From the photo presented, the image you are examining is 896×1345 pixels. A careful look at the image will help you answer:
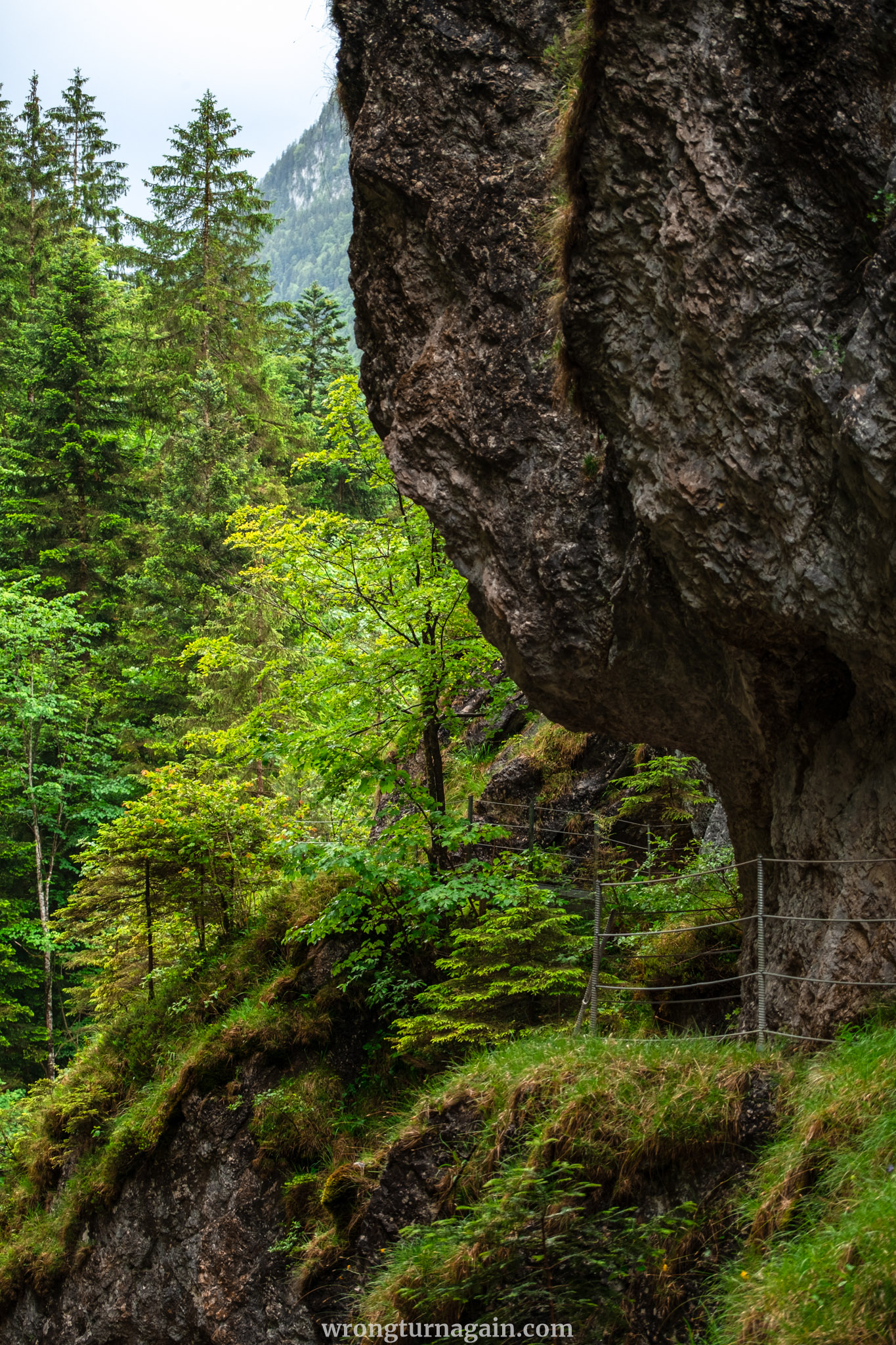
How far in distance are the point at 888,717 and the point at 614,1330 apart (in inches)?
142

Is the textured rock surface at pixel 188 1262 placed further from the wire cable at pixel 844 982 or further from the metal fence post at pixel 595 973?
the wire cable at pixel 844 982

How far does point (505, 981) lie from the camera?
24.7ft

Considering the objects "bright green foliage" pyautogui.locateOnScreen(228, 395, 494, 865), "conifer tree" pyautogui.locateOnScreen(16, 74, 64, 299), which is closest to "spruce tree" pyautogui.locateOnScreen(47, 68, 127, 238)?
"conifer tree" pyautogui.locateOnScreen(16, 74, 64, 299)

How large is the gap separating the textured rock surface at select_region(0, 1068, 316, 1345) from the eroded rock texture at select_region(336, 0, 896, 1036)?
4.97 metres

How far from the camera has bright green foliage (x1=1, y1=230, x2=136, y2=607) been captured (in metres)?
22.9

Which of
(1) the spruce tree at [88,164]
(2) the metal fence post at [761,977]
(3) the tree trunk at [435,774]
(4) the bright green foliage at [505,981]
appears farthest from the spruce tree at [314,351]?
(2) the metal fence post at [761,977]

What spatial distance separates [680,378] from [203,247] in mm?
21142

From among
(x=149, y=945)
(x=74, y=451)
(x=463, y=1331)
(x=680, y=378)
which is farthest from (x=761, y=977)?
(x=74, y=451)

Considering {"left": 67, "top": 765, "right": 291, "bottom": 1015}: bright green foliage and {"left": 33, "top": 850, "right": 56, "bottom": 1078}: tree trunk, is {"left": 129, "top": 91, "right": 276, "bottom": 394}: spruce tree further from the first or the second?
{"left": 67, "top": 765, "right": 291, "bottom": 1015}: bright green foliage

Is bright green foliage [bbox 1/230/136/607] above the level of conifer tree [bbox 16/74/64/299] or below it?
below

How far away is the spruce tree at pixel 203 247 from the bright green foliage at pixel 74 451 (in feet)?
5.79

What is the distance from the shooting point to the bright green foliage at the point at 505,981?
24.4 feet

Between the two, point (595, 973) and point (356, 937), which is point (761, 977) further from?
point (356, 937)

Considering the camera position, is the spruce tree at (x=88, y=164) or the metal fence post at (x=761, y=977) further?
the spruce tree at (x=88, y=164)
